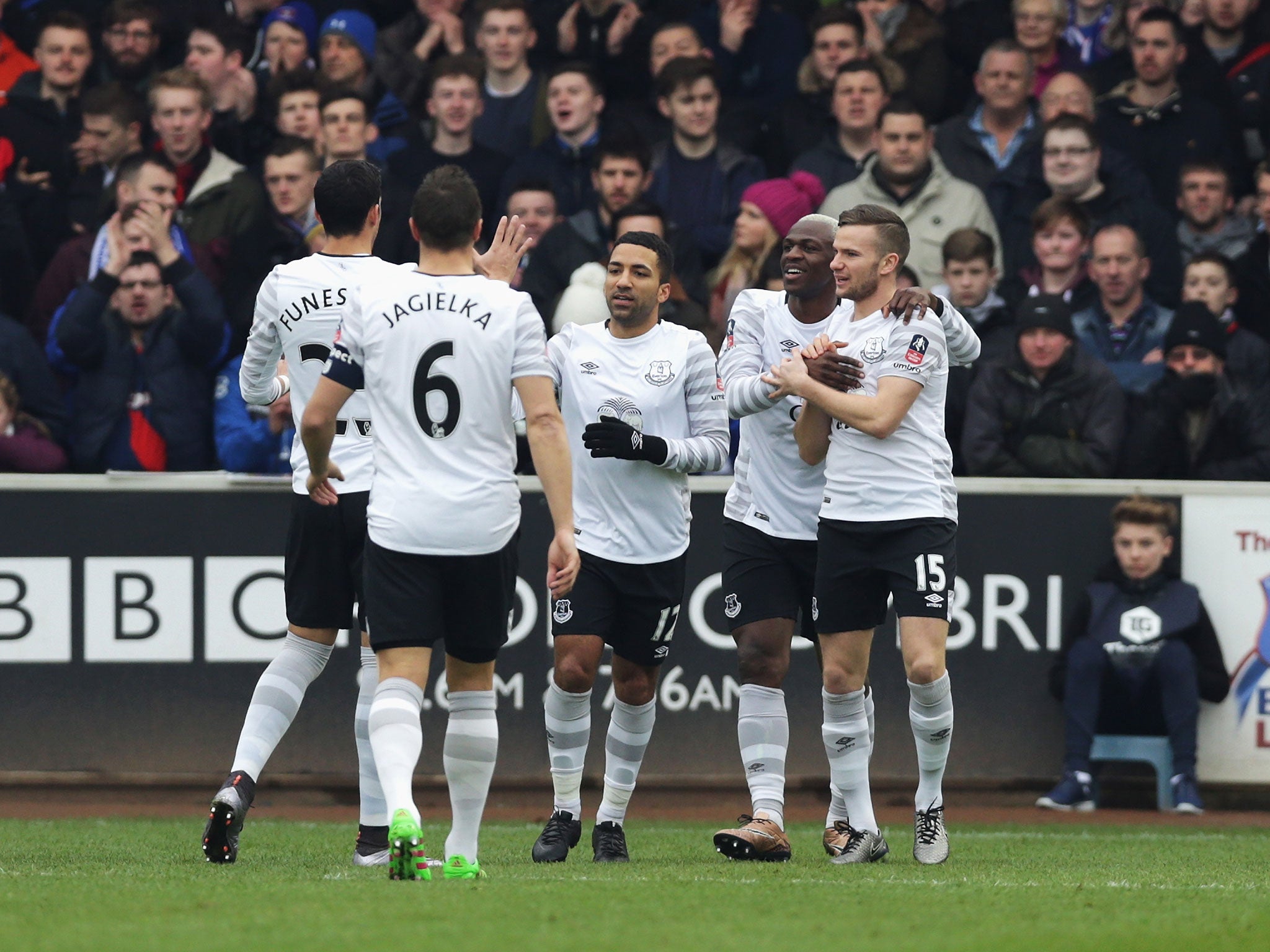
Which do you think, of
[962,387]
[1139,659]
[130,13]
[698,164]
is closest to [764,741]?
[1139,659]

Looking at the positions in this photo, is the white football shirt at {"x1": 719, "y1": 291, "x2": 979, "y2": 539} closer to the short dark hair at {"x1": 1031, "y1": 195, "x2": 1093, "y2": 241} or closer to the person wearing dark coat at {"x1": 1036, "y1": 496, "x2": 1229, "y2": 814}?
the person wearing dark coat at {"x1": 1036, "y1": 496, "x2": 1229, "y2": 814}

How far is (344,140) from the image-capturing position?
37.8 feet

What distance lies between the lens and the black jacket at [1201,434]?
1005 centimetres

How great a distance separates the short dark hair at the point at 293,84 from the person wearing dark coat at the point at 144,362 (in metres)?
2.07

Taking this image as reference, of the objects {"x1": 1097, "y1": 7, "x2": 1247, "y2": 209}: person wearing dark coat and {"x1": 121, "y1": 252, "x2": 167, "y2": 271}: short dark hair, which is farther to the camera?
{"x1": 1097, "y1": 7, "x2": 1247, "y2": 209}: person wearing dark coat

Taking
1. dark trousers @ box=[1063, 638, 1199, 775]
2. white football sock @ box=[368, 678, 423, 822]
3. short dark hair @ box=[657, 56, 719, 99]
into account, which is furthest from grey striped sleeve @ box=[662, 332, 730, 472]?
short dark hair @ box=[657, 56, 719, 99]

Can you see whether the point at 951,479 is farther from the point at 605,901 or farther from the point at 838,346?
the point at 605,901

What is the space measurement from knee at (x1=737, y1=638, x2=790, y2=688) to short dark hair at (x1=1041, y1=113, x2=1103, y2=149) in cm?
507

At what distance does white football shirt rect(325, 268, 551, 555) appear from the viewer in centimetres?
595

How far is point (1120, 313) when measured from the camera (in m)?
10.8

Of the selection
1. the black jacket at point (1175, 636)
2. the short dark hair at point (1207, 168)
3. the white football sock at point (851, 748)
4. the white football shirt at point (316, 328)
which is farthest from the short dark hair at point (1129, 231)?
the white football shirt at point (316, 328)

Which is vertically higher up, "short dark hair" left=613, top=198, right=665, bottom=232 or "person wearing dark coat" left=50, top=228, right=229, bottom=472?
"short dark hair" left=613, top=198, right=665, bottom=232

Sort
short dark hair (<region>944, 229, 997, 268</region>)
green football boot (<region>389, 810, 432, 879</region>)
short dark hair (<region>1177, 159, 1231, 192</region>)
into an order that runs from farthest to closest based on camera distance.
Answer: short dark hair (<region>1177, 159, 1231, 192</region>) < short dark hair (<region>944, 229, 997, 268</region>) < green football boot (<region>389, 810, 432, 879</region>)

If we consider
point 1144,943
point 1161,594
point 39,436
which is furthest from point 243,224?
point 1144,943
